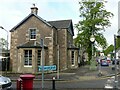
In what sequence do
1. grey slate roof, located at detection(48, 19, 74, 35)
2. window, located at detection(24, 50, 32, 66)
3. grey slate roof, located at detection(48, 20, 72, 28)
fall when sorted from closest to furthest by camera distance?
window, located at detection(24, 50, 32, 66) → grey slate roof, located at detection(48, 19, 74, 35) → grey slate roof, located at detection(48, 20, 72, 28)

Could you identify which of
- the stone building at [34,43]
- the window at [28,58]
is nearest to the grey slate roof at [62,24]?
the stone building at [34,43]

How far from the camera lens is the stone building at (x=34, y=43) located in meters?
42.5

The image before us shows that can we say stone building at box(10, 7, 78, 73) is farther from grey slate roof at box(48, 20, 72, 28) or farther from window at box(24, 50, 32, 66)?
grey slate roof at box(48, 20, 72, 28)

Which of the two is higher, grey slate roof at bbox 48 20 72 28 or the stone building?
grey slate roof at bbox 48 20 72 28

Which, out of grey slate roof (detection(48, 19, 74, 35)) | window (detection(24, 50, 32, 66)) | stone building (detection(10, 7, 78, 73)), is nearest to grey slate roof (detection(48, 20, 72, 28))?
grey slate roof (detection(48, 19, 74, 35))

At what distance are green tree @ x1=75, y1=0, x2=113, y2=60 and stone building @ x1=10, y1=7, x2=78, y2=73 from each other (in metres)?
8.56

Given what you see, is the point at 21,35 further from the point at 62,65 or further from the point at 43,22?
the point at 62,65

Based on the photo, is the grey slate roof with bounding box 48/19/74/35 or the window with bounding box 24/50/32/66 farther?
the grey slate roof with bounding box 48/19/74/35

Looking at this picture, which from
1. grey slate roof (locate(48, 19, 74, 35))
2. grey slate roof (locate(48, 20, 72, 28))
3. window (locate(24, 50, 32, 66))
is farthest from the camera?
grey slate roof (locate(48, 20, 72, 28))

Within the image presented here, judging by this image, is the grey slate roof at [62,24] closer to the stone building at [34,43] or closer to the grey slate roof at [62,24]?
the grey slate roof at [62,24]

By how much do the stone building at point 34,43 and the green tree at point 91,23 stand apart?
8561 mm

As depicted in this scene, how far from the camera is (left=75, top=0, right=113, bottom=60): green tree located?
56.2m

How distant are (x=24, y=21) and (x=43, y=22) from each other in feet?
9.32

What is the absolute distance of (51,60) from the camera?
44.3 meters
